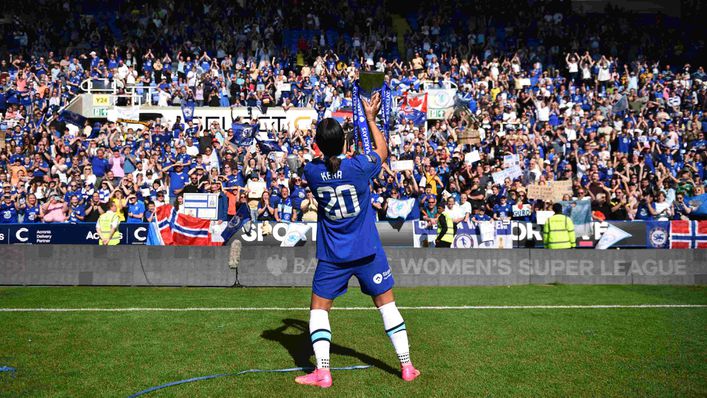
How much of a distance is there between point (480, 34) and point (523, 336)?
25.7 meters

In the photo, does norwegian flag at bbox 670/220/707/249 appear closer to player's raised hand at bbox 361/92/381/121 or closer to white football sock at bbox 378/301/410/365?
white football sock at bbox 378/301/410/365

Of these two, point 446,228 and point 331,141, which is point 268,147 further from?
point 331,141

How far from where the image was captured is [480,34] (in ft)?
106

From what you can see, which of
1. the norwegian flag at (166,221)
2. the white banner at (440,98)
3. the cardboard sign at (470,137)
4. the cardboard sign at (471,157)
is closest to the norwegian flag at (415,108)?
the white banner at (440,98)

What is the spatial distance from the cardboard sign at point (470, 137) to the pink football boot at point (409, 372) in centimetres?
1673

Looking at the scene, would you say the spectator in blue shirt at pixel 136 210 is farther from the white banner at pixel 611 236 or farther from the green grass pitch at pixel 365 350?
the white banner at pixel 611 236

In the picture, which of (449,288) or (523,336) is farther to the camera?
(449,288)

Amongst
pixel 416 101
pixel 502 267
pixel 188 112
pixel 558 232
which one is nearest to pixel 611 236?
pixel 558 232

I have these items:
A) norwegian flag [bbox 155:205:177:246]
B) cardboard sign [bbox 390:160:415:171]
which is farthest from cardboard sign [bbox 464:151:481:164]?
norwegian flag [bbox 155:205:177:246]

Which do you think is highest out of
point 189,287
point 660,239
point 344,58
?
point 344,58

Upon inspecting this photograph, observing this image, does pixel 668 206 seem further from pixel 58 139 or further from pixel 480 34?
pixel 58 139

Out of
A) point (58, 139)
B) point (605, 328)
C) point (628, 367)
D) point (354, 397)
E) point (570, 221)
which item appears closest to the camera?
point (354, 397)

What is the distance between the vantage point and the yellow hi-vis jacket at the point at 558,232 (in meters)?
16.5

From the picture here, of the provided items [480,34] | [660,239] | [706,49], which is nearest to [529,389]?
[660,239]
